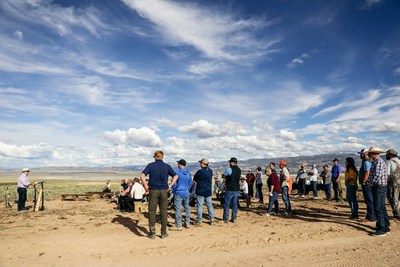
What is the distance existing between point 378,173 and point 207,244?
5.03m

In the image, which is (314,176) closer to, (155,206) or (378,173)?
(378,173)

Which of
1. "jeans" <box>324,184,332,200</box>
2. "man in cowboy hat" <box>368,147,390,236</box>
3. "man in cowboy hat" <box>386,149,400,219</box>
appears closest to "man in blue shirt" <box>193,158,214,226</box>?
"man in cowboy hat" <box>368,147,390,236</box>

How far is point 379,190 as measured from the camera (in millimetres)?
8430

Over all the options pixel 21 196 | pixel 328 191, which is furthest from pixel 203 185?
pixel 328 191

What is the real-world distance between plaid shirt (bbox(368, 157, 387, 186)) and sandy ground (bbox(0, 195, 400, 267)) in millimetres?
1433

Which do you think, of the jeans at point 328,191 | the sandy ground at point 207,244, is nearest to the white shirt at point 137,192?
the sandy ground at point 207,244

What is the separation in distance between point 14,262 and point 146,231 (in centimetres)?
376

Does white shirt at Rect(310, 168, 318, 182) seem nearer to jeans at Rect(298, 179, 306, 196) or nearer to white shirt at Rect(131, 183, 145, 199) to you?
jeans at Rect(298, 179, 306, 196)

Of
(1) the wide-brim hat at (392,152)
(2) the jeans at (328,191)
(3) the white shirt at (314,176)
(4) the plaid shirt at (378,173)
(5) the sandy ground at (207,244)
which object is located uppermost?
(1) the wide-brim hat at (392,152)

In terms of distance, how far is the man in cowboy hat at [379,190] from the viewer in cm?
830

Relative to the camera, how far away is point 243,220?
1158cm

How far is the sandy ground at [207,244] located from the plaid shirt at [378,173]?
1433 mm

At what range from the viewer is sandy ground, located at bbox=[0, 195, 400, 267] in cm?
665

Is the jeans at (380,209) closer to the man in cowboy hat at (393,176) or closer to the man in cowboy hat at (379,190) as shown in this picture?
the man in cowboy hat at (379,190)
